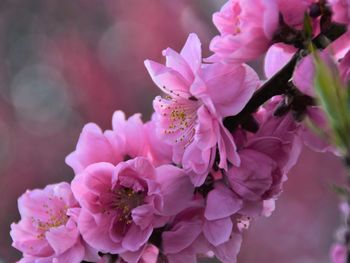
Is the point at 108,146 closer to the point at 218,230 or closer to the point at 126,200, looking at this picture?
the point at 126,200

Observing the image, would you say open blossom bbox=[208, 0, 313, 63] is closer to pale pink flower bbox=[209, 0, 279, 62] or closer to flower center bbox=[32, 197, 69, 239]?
pale pink flower bbox=[209, 0, 279, 62]

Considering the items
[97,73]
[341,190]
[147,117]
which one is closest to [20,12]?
[97,73]

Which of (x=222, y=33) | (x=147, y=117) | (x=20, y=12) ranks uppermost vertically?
(x=222, y=33)

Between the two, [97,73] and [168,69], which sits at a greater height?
[168,69]

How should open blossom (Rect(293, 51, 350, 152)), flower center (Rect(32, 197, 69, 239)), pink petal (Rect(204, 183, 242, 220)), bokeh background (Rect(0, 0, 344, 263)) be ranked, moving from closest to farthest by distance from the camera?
open blossom (Rect(293, 51, 350, 152)) < pink petal (Rect(204, 183, 242, 220)) < flower center (Rect(32, 197, 69, 239)) < bokeh background (Rect(0, 0, 344, 263))

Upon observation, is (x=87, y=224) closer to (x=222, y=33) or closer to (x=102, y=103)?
(x=222, y=33)

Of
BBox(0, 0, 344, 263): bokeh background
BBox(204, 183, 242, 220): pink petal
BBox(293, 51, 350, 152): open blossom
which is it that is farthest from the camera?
BBox(0, 0, 344, 263): bokeh background

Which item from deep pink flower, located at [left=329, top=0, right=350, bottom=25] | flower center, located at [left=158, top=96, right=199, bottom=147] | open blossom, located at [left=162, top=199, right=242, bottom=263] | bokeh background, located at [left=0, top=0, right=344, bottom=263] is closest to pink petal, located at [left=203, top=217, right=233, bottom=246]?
open blossom, located at [left=162, top=199, right=242, bottom=263]

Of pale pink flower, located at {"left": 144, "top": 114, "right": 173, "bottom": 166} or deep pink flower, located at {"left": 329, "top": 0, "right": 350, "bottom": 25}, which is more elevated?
deep pink flower, located at {"left": 329, "top": 0, "right": 350, "bottom": 25}
